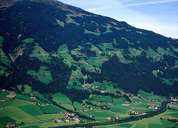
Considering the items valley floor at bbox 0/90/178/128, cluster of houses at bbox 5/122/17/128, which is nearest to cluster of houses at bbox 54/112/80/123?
valley floor at bbox 0/90/178/128

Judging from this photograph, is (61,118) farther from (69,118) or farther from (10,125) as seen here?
(10,125)

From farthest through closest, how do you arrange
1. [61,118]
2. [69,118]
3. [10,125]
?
[69,118], [61,118], [10,125]

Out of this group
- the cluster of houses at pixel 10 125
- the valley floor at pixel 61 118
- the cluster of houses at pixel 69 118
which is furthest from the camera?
the cluster of houses at pixel 69 118

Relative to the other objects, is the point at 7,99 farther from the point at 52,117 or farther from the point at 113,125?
the point at 113,125

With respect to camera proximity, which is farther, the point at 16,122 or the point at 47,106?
the point at 47,106

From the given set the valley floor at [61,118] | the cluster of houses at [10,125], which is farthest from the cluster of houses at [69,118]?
the cluster of houses at [10,125]

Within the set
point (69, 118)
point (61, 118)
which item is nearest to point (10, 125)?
point (61, 118)

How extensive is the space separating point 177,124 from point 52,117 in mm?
63959

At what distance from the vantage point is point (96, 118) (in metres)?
187

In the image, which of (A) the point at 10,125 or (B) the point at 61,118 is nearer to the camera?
(A) the point at 10,125

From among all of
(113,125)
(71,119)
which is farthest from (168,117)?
(71,119)

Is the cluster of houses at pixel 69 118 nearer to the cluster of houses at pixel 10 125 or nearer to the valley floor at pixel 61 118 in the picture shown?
the valley floor at pixel 61 118

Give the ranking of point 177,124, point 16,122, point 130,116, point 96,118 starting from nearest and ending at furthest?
1. point 16,122
2. point 177,124
3. point 96,118
4. point 130,116

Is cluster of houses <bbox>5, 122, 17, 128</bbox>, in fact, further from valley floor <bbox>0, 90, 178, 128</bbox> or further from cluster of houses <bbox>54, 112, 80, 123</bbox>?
cluster of houses <bbox>54, 112, 80, 123</bbox>
